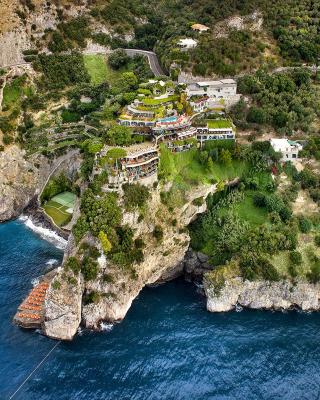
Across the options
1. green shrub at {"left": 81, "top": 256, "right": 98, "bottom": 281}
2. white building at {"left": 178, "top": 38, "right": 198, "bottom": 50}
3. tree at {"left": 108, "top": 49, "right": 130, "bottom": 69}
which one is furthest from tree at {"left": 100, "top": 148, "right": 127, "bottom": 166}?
tree at {"left": 108, "top": 49, "right": 130, "bottom": 69}

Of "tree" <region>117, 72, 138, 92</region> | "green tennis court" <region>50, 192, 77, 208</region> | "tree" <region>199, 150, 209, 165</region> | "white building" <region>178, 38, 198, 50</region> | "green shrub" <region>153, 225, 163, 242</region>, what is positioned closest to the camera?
"green shrub" <region>153, 225, 163, 242</region>

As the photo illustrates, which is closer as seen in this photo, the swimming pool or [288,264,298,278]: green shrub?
[288,264,298,278]: green shrub

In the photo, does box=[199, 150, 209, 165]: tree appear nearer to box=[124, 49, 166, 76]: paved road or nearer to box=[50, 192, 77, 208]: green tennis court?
box=[50, 192, 77, 208]: green tennis court

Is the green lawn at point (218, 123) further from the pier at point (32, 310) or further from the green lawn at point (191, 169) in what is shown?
the pier at point (32, 310)

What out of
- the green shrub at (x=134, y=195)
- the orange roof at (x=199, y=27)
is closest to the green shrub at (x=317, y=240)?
the green shrub at (x=134, y=195)

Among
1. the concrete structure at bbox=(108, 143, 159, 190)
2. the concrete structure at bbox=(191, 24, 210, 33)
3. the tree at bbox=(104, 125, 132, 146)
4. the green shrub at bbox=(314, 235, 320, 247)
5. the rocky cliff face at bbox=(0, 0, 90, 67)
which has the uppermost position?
the rocky cliff face at bbox=(0, 0, 90, 67)
